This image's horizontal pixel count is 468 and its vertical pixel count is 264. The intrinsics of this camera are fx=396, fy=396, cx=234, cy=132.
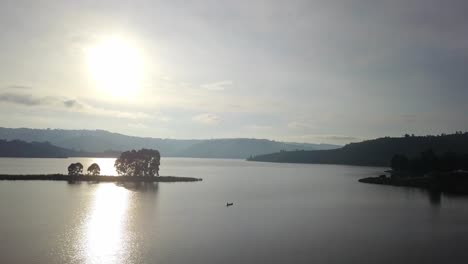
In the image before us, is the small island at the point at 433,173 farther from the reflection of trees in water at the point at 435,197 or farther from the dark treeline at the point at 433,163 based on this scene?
the reflection of trees in water at the point at 435,197

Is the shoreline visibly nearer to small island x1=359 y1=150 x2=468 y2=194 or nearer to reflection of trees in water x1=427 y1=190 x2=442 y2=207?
small island x1=359 y1=150 x2=468 y2=194

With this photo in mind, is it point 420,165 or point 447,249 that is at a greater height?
point 420,165

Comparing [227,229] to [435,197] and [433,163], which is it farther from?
[433,163]

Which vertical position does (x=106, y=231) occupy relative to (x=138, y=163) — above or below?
below

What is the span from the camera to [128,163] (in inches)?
6496

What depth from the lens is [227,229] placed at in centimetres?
6606

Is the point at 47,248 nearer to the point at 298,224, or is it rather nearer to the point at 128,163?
the point at 298,224

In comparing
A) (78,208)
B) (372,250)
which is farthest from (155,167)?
(372,250)

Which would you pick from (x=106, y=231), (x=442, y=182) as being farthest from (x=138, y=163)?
(x=442, y=182)

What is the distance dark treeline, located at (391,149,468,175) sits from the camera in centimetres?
16138

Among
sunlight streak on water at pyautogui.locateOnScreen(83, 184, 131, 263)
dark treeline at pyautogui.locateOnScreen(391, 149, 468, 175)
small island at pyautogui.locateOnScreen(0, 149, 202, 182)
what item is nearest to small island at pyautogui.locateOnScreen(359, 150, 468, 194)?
dark treeline at pyautogui.locateOnScreen(391, 149, 468, 175)

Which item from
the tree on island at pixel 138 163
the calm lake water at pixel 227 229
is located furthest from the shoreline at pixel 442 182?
the tree on island at pixel 138 163

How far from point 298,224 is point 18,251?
145 ft

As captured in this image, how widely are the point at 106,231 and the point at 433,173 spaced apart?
448 ft
